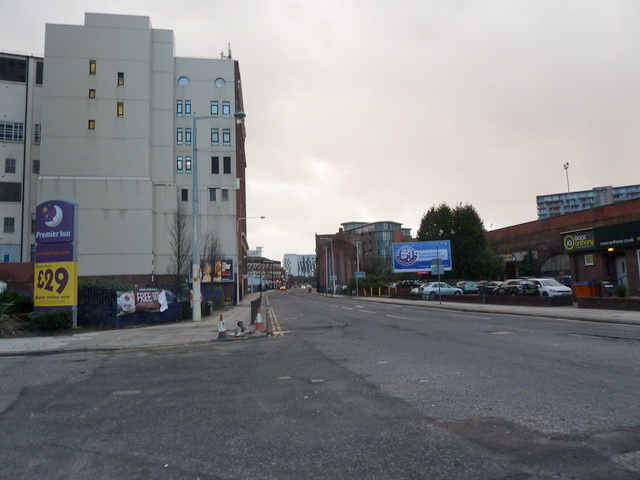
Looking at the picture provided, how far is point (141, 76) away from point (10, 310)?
144 feet

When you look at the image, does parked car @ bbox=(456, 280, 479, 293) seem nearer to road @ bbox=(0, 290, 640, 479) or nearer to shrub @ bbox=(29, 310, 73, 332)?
road @ bbox=(0, 290, 640, 479)

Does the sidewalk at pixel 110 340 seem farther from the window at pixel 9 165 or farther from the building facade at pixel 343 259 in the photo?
the building facade at pixel 343 259

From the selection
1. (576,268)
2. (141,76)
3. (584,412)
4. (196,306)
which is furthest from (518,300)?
(141,76)

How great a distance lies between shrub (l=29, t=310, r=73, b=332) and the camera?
17641 millimetres

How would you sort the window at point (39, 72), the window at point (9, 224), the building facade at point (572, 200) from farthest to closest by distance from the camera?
the building facade at point (572, 200) → the window at point (39, 72) → the window at point (9, 224)

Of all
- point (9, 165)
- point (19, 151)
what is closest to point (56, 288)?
point (9, 165)

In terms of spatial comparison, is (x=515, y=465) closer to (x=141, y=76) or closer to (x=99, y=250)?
(x=99, y=250)

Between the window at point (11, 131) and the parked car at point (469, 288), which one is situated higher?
the window at point (11, 131)

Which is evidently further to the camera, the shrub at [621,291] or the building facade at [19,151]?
the building facade at [19,151]

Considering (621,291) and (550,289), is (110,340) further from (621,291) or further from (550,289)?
(550,289)

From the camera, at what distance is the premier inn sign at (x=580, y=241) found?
31.2 m

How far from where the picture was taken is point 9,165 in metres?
57.5

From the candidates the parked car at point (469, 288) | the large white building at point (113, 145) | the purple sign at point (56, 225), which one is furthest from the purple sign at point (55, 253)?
the parked car at point (469, 288)

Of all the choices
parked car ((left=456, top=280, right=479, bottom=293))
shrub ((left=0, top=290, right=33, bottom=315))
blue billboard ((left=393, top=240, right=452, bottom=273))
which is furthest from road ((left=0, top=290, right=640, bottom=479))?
blue billboard ((left=393, top=240, right=452, bottom=273))
